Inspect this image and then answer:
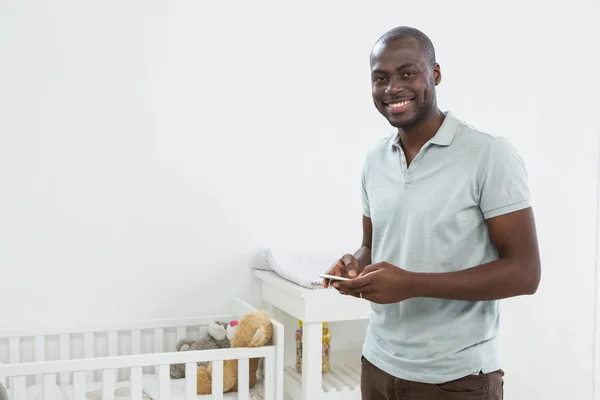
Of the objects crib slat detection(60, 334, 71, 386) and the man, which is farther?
crib slat detection(60, 334, 71, 386)

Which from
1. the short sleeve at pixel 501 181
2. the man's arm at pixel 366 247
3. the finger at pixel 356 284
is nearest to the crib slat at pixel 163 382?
the man's arm at pixel 366 247

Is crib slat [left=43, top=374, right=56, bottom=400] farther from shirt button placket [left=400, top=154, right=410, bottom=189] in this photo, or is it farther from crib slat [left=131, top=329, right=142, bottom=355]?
shirt button placket [left=400, top=154, right=410, bottom=189]

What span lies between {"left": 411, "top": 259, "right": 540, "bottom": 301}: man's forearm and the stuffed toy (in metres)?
1.14

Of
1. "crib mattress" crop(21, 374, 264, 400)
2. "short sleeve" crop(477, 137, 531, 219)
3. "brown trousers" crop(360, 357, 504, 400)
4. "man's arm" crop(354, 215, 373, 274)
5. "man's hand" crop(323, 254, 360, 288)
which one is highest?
"short sleeve" crop(477, 137, 531, 219)

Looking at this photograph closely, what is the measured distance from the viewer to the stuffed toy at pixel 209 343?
2.04m

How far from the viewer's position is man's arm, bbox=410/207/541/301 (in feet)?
3.17

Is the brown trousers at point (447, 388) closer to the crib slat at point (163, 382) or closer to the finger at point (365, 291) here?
the finger at point (365, 291)

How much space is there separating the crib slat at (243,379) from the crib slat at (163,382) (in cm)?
21

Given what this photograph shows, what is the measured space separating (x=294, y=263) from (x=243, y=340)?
43 centimetres

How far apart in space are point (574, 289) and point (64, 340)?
2087 millimetres

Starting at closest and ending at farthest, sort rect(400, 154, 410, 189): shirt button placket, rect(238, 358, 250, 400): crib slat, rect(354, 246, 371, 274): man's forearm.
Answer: rect(400, 154, 410, 189): shirt button placket, rect(354, 246, 371, 274): man's forearm, rect(238, 358, 250, 400): crib slat

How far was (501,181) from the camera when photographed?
0.97m

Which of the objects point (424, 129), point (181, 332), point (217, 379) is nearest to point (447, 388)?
point (424, 129)

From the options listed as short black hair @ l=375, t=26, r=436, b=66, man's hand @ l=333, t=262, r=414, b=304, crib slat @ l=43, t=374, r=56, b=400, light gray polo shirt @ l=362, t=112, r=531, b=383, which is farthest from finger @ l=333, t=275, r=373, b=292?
crib slat @ l=43, t=374, r=56, b=400
